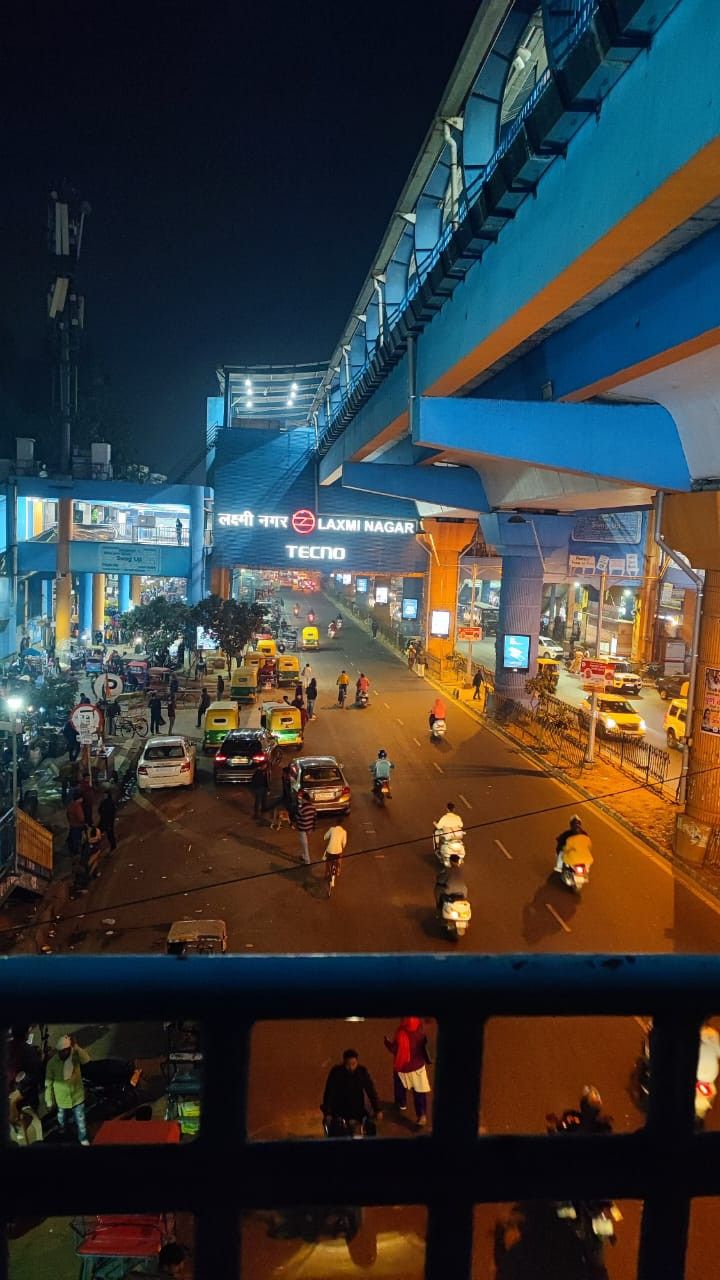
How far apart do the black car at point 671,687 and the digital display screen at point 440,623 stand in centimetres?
1064

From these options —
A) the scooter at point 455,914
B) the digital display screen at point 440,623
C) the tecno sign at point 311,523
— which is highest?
the tecno sign at point 311,523

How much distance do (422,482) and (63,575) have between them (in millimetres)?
22128

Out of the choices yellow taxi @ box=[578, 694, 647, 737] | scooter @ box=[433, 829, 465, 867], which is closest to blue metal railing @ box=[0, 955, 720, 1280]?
scooter @ box=[433, 829, 465, 867]

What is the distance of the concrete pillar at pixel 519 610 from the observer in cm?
3047

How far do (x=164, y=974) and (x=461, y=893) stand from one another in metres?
10.9

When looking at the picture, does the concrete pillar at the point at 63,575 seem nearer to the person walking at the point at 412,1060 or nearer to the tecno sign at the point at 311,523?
the tecno sign at the point at 311,523

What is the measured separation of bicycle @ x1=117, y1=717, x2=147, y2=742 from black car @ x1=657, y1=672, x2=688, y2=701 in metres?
20.5

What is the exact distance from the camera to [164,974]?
4.96 feet

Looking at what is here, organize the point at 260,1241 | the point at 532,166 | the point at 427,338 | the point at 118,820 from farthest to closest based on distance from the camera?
the point at 118,820
the point at 427,338
the point at 532,166
the point at 260,1241

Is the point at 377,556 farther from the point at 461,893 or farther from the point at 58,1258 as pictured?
the point at 58,1258

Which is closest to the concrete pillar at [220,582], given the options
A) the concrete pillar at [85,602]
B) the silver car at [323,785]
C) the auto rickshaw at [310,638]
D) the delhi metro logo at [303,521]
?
the auto rickshaw at [310,638]

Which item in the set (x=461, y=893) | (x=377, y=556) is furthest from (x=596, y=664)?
(x=377, y=556)

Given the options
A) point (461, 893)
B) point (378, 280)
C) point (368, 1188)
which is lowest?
point (461, 893)

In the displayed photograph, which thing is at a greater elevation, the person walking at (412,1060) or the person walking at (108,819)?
the person walking at (412,1060)
